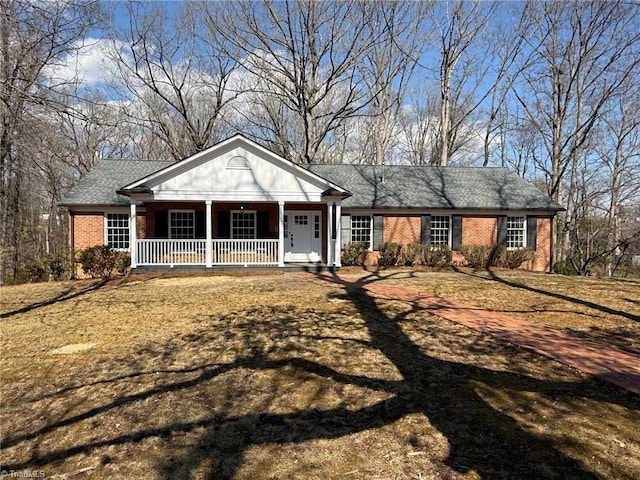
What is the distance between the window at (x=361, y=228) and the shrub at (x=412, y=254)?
1.72m

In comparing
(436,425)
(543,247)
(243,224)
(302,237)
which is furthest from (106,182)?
(543,247)

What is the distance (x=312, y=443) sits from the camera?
3.48 meters

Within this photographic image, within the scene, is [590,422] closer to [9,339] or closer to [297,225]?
[9,339]

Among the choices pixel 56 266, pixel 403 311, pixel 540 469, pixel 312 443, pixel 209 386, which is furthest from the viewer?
pixel 56 266

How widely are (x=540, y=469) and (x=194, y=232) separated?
1539cm

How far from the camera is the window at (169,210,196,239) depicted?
1658cm

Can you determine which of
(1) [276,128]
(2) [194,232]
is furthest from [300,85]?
(2) [194,232]

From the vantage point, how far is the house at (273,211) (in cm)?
1480

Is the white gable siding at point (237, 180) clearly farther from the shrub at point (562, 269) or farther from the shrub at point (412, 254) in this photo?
the shrub at point (562, 269)

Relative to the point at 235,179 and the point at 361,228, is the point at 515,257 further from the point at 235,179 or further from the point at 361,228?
the point at 235,179

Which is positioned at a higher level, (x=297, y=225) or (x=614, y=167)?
(x=614, y=167)

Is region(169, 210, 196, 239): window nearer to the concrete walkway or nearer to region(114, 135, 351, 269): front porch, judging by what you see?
region(114, 135, 351, 269): front porch

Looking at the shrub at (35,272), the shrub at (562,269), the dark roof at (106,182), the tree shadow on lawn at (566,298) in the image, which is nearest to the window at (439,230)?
the tree shadow on lawn at (566,298)

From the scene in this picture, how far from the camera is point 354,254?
1669 centimetres
